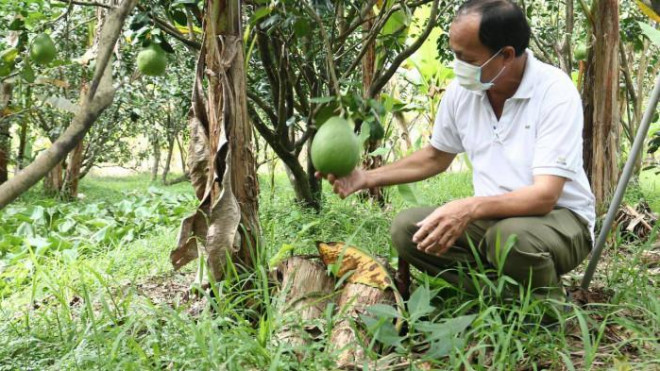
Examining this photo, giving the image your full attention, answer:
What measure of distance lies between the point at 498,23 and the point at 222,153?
3.07ft

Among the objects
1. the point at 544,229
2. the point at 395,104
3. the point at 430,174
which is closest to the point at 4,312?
the point at 430,174

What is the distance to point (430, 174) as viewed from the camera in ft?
7.95

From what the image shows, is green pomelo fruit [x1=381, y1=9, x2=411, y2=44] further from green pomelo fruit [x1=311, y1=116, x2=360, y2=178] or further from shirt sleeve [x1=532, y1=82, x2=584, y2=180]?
green pomelo fruit [x1=311, y1=116, x2=360, y2=178]

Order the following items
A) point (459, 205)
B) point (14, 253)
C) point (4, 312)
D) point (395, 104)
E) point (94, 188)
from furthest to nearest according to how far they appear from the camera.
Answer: point (94, 188)
point (395, 104)
point (14, 253)
point (4, 312)
point (459, 205)

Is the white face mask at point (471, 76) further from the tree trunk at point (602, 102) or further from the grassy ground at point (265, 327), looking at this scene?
the tree trunk at point (602, 102)

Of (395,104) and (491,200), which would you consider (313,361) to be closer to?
(491,200)

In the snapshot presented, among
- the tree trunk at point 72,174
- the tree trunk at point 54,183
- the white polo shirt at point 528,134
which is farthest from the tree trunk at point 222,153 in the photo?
the tree trunk at point 54,183

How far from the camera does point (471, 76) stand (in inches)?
81.9

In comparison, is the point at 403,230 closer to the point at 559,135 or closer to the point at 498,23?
the point at 559,135

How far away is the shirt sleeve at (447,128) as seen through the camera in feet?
7.66

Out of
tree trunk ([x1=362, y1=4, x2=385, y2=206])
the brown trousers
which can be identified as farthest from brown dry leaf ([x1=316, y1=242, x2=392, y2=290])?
tree trunk ([x1=362, y1=4, x2=385, y2=206])

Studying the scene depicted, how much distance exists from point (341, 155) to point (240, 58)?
58 centimetres

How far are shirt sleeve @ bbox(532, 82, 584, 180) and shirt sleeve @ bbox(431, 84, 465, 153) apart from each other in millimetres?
359

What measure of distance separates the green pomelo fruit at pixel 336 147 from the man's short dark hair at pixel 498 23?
0.64m
